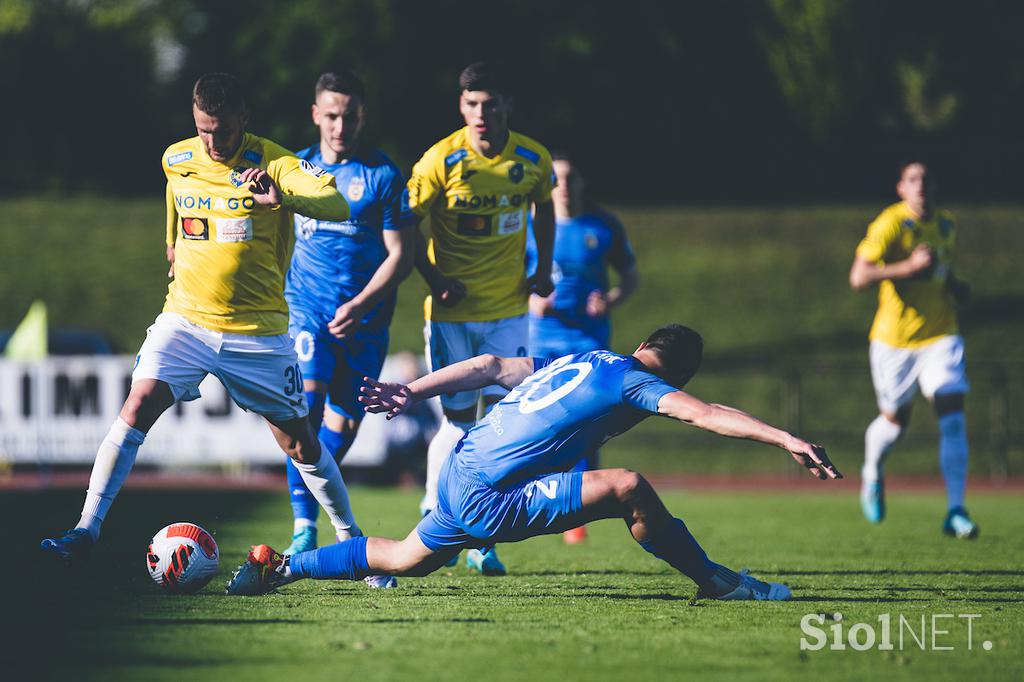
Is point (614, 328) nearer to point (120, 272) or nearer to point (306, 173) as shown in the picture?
point (120, 272)

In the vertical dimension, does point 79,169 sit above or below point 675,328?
above

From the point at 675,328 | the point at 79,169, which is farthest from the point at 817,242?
the point at 675,328

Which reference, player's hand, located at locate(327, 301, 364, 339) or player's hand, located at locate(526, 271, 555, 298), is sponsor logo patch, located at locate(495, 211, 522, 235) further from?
player's hand, located at locate(327, 301, 364, 339)

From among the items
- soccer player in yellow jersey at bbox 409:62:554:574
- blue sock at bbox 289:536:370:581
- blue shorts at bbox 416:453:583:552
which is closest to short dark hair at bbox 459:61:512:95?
soccer player in yellow jersey at bbox 409:62:554:574

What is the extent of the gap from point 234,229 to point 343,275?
1132 millimetres

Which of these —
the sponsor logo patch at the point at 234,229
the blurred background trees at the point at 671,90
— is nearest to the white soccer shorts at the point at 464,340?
the sponsor logo patch at the point at 234,229

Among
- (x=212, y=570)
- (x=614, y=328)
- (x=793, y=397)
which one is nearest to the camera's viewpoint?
(x=212, y=570)

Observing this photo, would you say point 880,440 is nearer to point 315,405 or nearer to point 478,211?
point 478,211

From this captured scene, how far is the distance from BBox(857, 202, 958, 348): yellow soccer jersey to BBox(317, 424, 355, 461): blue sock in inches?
187

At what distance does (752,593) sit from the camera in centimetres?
677

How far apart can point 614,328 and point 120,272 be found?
A: 1060 centimetres

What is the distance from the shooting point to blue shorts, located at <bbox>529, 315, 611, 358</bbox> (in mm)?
10664

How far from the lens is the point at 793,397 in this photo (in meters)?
20.9

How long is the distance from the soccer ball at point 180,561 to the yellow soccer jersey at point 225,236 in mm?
1066
